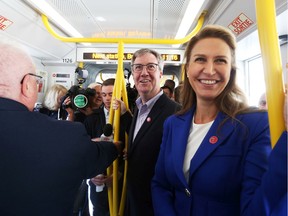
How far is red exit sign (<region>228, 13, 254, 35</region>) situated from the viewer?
2.34m

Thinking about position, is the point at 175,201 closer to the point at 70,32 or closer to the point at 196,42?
the point at 196,42

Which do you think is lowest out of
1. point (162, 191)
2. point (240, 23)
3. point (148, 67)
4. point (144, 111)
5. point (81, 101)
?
point (162, 191)

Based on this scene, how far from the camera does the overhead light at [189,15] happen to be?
7.82 feet

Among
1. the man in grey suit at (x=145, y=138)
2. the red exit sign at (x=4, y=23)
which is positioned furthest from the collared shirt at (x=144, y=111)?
the red exit sign at (x=4, y=23)

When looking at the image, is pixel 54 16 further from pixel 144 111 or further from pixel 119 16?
pixel 144 111

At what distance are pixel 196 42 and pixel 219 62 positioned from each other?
19cm

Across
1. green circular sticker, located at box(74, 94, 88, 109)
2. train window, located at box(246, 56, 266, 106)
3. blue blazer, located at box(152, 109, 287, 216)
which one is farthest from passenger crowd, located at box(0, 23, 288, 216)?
train window, located at box(246, 56, 266, 106)

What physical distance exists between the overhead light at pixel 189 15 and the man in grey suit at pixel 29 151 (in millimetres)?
1946

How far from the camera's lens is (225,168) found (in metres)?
0.95

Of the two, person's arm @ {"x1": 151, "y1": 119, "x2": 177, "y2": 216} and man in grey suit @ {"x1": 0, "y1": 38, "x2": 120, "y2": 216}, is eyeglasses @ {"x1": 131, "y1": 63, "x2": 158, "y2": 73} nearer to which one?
person's arm @ {"x1": 151, "y1": 119, "x2": 177, "y2": 216}

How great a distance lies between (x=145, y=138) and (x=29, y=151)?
0.80 meters

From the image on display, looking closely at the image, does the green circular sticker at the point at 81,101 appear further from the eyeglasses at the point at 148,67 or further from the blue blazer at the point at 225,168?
the blue blazer at the point at 225,168

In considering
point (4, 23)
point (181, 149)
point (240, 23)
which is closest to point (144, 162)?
point (181, 149)

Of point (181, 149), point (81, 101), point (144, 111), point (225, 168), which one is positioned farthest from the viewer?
point (81, 101)
